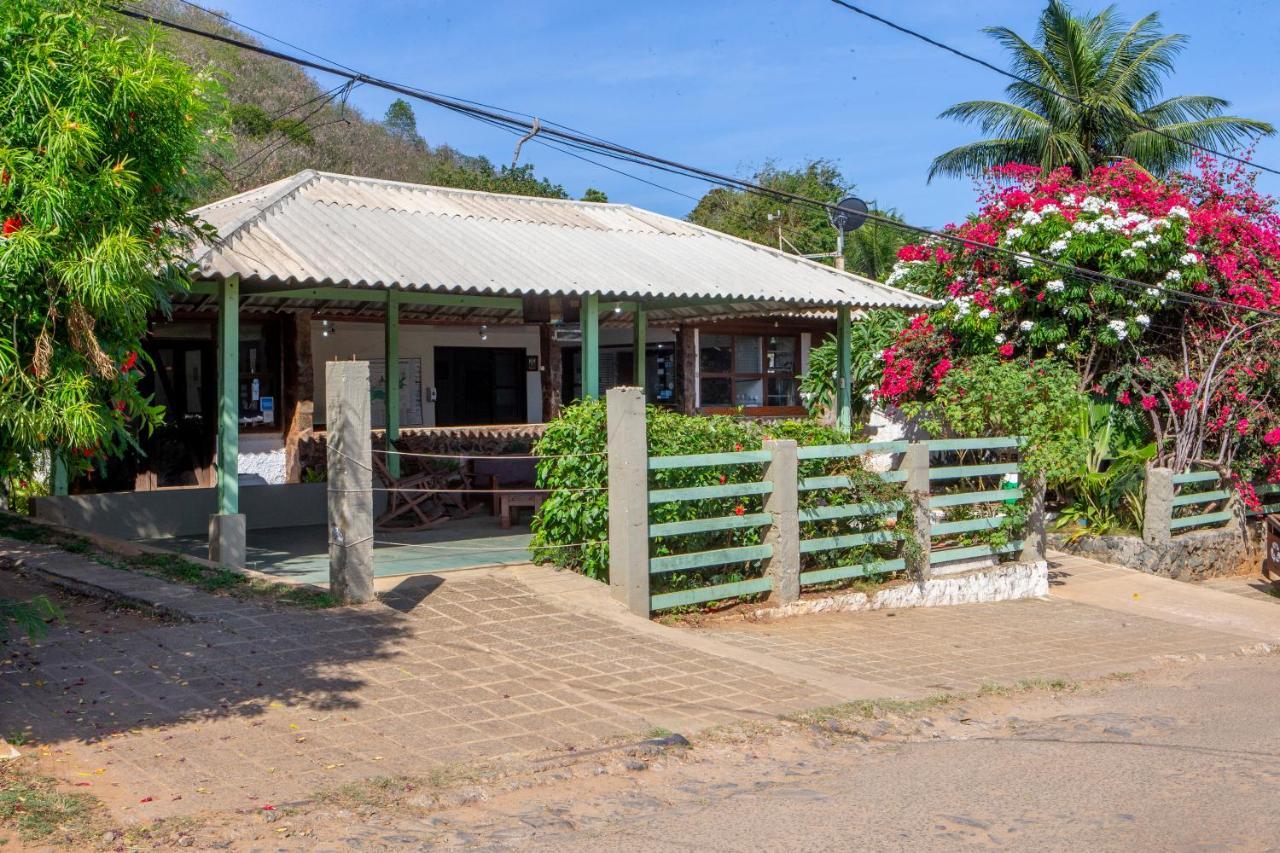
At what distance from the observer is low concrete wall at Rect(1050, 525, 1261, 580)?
14188mm

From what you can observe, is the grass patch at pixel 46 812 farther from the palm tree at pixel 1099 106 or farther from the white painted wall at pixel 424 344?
the palm tree at pixel 1099 106

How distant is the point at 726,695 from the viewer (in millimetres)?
7242

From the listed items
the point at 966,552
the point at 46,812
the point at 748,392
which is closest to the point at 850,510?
the point at 966,552

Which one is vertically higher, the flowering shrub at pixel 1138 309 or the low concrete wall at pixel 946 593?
the flowering shrub at pixel 1138 309

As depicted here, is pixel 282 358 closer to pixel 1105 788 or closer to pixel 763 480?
pixel 763 480

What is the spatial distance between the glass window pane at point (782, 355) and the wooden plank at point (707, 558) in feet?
37.9

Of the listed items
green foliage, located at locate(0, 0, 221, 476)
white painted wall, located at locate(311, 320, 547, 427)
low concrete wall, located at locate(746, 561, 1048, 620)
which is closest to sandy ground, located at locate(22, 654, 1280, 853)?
green foliage, located at locate(0, 0, 221, 476)

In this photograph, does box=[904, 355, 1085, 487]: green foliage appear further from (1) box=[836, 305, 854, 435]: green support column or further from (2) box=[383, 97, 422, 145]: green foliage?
(2) box=[383, 97, 422, 145]: green foliage

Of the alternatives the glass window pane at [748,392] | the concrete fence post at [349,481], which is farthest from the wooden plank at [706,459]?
the glass window pane at [748,392]

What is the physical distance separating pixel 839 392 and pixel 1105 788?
917cm

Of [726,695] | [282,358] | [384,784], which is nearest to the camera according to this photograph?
[384,784]

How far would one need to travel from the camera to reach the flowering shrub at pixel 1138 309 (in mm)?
14906

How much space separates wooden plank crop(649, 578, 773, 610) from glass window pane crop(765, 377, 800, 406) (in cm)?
1145

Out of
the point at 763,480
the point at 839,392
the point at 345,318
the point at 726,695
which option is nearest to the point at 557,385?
the point at 345,318
